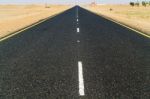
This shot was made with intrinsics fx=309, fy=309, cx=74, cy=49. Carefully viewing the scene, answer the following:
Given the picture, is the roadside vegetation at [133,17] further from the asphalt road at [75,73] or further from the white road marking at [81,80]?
the white road marking at [81,80]

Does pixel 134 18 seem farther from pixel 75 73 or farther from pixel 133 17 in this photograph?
pixel 75 73

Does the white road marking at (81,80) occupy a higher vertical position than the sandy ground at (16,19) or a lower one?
higher

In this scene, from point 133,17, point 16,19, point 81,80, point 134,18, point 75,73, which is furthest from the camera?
point 133,17

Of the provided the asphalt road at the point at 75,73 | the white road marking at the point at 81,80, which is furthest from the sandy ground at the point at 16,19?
the white road marking at the point at 81,80

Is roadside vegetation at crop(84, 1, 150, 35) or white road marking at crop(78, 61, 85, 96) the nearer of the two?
white road marking at crop(78, 61, 85, 96)

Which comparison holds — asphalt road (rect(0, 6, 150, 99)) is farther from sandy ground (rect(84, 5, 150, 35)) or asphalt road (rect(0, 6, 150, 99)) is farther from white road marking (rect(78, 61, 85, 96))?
sandy ground (rect(84, 5, 150, 35))

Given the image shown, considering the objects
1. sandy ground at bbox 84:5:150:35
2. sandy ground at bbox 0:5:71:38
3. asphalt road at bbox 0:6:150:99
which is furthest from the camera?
sandy ground at bbox 84:5:150:35

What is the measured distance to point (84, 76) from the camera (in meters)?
7.94

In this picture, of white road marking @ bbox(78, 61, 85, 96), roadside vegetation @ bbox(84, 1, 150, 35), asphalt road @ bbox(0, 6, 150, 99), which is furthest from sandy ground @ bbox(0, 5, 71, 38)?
white road marking @ bbox(78, 61, 85, 96)

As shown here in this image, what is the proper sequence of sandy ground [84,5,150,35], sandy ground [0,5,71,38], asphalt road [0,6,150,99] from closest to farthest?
1. asphalt road [0,6,150,99]
2. sandy ground [0,5,71,38]
3. sandy ground [84,5,150,35]

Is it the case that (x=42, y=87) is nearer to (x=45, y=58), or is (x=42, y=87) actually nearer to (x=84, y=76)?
(x=84, y=76)

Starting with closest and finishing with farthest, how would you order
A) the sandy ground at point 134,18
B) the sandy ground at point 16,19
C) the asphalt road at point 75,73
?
the asphalt road at point 75,73, the sandy ground at point 16,19, the sandy ground at point 134,18

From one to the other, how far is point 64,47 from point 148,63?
16.3 feet

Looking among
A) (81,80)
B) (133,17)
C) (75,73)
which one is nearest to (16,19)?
(133,17)
